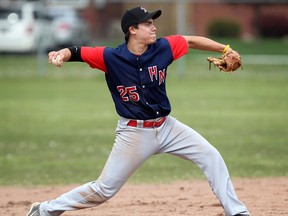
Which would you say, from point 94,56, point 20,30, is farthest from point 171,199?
point 20,30

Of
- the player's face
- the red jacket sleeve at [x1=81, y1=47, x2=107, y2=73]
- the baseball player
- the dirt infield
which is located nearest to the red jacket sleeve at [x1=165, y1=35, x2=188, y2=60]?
the baseball player

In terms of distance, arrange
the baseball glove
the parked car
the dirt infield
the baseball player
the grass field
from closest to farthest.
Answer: the baseball player, the baseball glove, the dirt infield, the grass field, the parked car

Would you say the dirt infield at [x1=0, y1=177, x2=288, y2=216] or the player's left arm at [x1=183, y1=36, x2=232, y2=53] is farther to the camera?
the dirt infield at [x1=0, y1=177, x2=288, y2=216]

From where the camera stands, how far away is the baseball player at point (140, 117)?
659 cm

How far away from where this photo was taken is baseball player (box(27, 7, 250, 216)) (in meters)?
6.59

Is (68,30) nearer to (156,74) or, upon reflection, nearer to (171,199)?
(171,199)

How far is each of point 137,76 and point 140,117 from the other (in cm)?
36

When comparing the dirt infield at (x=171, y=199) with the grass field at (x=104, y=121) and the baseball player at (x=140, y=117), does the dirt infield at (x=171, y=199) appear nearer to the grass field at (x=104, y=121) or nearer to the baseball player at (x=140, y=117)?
the grass field at (x=104, y=121)

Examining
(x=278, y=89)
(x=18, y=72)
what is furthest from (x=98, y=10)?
(x=278, y=89)

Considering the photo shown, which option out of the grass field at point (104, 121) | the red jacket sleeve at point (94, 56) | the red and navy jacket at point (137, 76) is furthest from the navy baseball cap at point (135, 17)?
Result: the grass field at point (104, 121)

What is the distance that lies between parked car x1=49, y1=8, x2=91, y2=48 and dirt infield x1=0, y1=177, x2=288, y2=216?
72.1 ft

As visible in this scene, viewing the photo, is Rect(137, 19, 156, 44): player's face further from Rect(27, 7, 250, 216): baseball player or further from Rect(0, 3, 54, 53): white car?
Rect(0, 3, 54, 53): white car

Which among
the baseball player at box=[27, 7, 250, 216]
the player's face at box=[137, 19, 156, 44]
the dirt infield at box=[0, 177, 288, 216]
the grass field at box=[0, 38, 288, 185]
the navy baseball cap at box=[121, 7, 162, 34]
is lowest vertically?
the grass field at box=[0, 38, 288, 185]

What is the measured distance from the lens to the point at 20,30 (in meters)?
27.7
